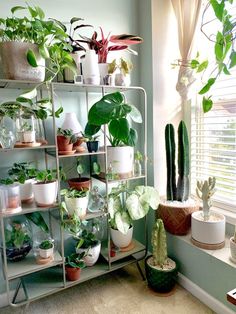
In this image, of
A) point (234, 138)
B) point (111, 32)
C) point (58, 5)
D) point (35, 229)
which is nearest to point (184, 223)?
point (234, 138)

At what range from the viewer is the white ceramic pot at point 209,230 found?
159cm

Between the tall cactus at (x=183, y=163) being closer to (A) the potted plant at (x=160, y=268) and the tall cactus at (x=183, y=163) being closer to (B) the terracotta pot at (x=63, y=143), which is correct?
(A) the potted plant at (x=160, y=268)

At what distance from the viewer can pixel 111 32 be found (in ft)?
6.24

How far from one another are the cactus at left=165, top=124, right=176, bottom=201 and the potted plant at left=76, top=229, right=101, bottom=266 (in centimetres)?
67

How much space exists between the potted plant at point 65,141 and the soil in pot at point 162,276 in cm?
103

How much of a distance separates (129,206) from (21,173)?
76 cm

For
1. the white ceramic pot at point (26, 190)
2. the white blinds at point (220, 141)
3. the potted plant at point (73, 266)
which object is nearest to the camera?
the white ceramic pot at point (26, 190)

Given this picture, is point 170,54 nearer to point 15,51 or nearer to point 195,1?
point 195,1

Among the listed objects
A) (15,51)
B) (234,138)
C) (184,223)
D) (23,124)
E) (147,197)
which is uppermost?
(15,51)

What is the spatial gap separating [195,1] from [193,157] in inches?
47.5

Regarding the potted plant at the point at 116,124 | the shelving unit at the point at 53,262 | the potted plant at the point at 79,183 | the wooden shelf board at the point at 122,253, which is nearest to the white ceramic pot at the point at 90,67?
the shelving unit at the point at 53,262

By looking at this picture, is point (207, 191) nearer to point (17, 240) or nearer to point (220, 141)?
point (220, 141)

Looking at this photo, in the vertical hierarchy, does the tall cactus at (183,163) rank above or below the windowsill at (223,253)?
above

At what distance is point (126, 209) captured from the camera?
178cm
